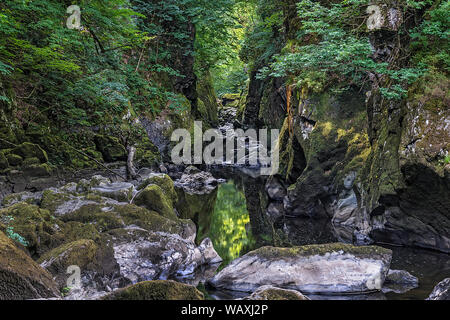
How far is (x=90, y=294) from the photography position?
16.0ft

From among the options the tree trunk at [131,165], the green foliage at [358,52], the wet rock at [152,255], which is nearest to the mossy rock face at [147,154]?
the tree trunk at [131,165]

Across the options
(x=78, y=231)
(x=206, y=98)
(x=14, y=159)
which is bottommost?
(x=78, y=231)

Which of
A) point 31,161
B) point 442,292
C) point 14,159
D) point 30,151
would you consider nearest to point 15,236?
point 14,159

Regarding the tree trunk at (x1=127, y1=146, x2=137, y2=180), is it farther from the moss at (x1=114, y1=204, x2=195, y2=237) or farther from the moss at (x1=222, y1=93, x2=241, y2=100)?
the moss at (x1=222, y1=93, x2=241, y2=100)

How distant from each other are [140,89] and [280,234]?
12.2m

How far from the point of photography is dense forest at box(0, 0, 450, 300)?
18.1ft

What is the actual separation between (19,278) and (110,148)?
424 inches

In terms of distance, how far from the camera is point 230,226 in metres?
10.9

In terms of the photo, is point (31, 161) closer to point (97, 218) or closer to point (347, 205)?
point (97, 218)

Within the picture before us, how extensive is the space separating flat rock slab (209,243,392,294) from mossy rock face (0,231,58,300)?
277cm

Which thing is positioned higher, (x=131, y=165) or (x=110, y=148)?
(x=110, y=148)

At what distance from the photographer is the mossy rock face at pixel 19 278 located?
3.33m

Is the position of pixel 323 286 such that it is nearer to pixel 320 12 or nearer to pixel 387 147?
pixel 387 147

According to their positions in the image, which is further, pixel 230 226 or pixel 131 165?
pixel 131 165
